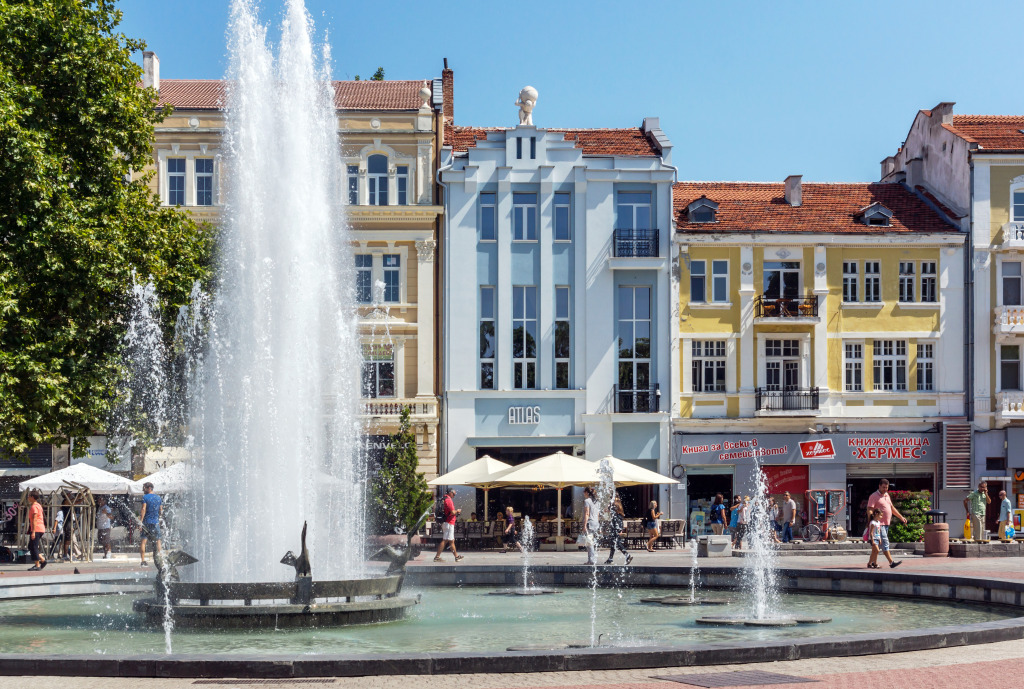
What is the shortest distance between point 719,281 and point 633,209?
3944 mm

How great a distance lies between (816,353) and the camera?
45.2m

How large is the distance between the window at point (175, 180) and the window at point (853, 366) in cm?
2378

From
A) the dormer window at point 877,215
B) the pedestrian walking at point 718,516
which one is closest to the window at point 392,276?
the pedestrian walking at point 718,516

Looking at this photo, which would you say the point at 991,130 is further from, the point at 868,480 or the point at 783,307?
the point at 868,480

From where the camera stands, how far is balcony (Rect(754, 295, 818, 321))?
4512 cm

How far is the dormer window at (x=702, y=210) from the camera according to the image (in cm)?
4597

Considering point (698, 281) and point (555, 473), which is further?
point (698, 281)

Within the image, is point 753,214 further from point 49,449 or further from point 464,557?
point 49,449

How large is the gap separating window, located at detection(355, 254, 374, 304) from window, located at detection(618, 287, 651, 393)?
8.68 meters

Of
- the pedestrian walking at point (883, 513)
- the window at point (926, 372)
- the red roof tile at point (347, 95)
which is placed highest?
the red roof tile at point (347, 95)

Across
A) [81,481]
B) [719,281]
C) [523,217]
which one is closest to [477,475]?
[81,481]

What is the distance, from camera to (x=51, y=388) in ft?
83.4

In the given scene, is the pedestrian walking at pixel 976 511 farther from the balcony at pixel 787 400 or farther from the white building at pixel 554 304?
the white building at pixel 554 304

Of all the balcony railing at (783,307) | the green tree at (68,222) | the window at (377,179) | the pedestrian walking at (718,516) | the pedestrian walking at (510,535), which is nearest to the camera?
the green tree at (68,222)
